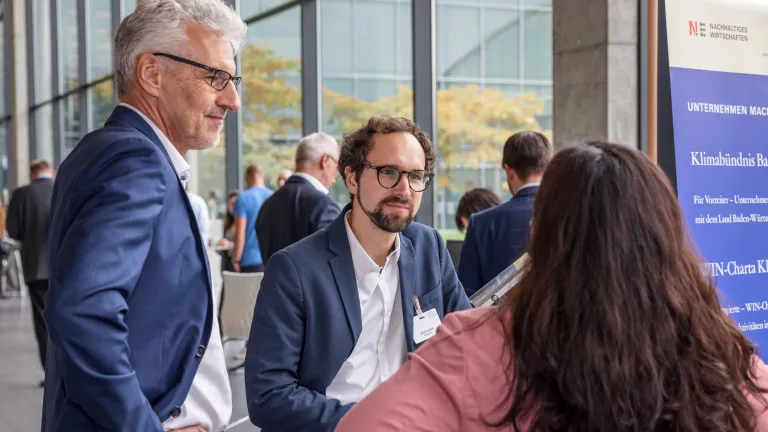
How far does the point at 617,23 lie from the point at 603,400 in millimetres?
3096

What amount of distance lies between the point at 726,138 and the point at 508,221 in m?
0.89

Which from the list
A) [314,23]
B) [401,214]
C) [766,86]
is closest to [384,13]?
[314,23]

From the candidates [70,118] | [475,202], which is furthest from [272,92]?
[70,118]

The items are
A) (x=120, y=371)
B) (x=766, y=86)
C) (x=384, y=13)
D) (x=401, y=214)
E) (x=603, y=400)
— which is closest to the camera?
(x=603, y=400)

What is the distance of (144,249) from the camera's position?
4.67 ft

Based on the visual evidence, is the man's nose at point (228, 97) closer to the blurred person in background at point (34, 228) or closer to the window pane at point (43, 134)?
the blurred person in background at point (34, 228)

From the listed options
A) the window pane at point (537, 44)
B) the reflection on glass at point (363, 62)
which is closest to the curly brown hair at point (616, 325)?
the window pane at point (537, 44)

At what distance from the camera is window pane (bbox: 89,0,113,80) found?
1413cm

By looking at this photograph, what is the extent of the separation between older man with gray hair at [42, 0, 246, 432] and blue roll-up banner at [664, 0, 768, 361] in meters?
1.65

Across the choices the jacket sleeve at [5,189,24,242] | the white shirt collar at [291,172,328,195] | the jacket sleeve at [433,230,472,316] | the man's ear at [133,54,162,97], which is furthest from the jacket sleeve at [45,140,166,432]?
the jacket sleeve at [5,189,24,242]

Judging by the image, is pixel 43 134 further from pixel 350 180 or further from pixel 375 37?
pixel 350 180

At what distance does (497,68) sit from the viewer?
5.18 m

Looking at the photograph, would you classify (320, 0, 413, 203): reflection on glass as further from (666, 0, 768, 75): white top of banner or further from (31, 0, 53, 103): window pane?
(31, 0, 53, 103): window pane

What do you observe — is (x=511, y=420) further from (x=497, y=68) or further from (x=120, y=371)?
(x=497, y=68)
